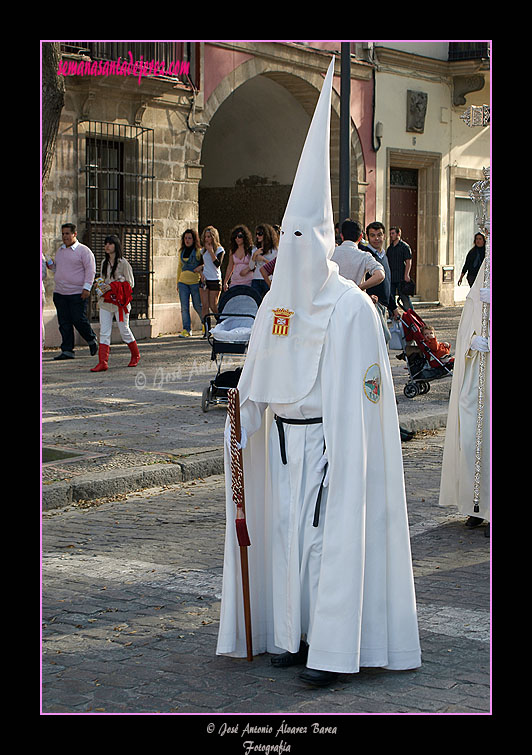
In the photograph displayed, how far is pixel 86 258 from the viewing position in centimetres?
1531

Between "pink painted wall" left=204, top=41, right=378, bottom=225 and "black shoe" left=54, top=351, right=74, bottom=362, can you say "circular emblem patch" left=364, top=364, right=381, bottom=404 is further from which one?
"pink painted wall" left=204, top=41, right=378, bottom=225

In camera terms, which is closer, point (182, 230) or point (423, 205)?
point (182, 230)

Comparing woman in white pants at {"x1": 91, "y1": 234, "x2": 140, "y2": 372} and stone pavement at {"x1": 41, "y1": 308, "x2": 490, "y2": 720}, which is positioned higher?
woman in white pants at {"x1": 91, "y1": 234, "x2": 140, "y2": 372}

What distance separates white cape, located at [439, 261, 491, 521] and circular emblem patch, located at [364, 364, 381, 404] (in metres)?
2.73

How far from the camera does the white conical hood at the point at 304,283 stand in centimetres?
429

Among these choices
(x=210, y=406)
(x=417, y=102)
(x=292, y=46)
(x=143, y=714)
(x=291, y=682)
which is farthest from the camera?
(x=417, y=102)

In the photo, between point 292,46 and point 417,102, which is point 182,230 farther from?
point 417,102

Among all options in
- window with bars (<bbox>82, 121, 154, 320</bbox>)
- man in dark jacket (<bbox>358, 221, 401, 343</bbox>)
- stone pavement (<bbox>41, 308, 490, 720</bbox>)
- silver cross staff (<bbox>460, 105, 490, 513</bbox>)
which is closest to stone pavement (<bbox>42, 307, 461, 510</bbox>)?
stone pavement (<bbox>41, 308, 490, 720</bbox>)

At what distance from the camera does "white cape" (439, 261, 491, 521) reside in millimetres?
6969

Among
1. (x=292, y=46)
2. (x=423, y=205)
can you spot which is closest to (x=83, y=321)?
(x=292, y=46)

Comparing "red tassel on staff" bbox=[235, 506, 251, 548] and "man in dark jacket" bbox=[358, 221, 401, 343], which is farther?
"man in dark jacket" bbox=[358, 221, 401, 343]

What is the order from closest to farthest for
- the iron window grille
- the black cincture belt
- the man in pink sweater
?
the black cincture belt < the man in pink sweater < the iron window grille

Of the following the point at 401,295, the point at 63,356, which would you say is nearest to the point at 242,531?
the point at 63,356
